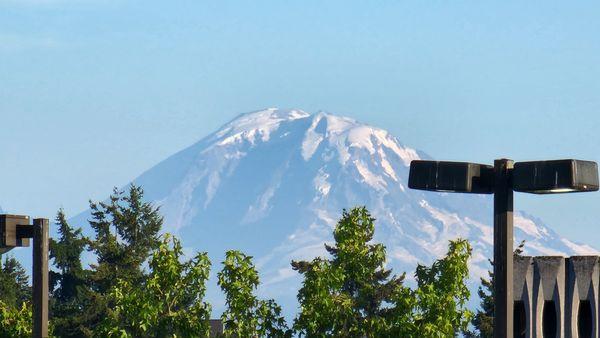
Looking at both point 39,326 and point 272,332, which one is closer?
point 39,326

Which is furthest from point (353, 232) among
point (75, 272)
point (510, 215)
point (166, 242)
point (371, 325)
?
point (75, 272)

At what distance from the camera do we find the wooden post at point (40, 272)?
881 inches

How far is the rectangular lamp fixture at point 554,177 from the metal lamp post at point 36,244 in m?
7.80

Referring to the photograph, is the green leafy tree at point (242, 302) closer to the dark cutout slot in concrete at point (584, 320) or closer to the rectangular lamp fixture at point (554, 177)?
the dark cutout slot in concrete at point (584, 320)

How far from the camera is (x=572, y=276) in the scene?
72.7 feet

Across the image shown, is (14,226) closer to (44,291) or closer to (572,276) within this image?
(44,291)

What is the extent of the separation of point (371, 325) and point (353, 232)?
3668 mm

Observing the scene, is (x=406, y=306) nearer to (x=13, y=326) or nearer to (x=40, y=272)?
(x=13, y=326)

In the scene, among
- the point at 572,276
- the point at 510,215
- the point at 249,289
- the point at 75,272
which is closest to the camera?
the point at 510,215

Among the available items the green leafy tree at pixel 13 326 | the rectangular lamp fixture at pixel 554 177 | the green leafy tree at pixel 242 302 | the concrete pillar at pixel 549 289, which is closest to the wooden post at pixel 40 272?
the concrete pillar at pixel 549 289

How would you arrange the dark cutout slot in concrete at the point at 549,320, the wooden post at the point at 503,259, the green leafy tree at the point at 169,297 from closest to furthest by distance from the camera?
the wooden post at the point at 503,259
the dark cutout slot in concrete at the point at 549,320
the green leafy tree at the point at 169,297

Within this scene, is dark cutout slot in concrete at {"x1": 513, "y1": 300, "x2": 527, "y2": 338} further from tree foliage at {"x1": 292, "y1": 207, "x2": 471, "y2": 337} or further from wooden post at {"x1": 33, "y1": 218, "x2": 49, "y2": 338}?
tree foliage at {"x1": 292, "y1": 207, "x2": 471, "y2": 337}

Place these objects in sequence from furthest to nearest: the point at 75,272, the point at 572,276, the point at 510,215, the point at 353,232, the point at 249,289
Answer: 1. the point at 75,272
2. the point at 353,232
3. the point at 249,289
4. the point at 572,276
5. the point at 510,215

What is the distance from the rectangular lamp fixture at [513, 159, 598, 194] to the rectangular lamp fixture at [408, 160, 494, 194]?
0.38 m
